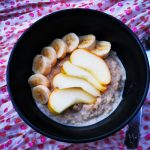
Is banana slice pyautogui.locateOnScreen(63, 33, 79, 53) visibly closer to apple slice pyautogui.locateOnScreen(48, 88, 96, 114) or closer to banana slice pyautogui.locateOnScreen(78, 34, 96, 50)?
banana slice pyautogui.locateOnScreen(78, 34, 96, 50)

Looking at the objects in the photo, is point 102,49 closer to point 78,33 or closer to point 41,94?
point 78,33

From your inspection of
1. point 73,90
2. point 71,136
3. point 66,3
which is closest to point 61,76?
point 73,90

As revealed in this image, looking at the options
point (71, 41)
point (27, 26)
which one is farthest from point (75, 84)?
point (27, 26)

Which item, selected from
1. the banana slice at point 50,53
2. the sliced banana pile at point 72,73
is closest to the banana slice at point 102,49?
the sliced banana pile at point 72,73

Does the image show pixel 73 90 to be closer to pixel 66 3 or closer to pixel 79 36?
pixel 79 36

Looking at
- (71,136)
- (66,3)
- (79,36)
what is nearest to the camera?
(71,136)

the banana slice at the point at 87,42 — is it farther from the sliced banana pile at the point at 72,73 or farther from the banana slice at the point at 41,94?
the banana slice at the point at 41,94
